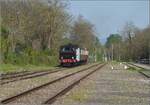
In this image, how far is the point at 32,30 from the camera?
3118 inches

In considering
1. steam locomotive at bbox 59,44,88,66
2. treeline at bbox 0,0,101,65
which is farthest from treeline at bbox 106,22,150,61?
steam locomotive at bbox 59,44,88,66

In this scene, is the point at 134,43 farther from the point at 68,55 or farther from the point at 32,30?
the point at 68,55

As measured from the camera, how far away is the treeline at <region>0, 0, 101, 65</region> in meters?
60.5

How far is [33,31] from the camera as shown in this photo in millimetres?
80500

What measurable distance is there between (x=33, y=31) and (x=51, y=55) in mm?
7722

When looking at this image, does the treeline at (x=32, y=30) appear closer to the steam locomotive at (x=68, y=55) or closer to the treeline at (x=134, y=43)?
the steam locomotive at (x=68, y=55)

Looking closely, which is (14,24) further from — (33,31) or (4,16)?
(33,31)

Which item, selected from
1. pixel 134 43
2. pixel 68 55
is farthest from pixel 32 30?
pixel 134 43

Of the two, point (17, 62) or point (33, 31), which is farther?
point (33, 31)

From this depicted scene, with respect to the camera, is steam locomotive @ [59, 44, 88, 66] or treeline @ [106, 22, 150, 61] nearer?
steam locomotive @ [59, 44, 88, 66]

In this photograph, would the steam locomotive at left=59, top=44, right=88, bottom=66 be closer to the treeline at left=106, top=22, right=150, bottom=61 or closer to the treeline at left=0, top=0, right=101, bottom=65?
the treeline at left=0, top=0, right=101, bottom=65

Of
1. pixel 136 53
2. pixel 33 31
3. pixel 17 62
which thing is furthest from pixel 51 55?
pixel 136 53

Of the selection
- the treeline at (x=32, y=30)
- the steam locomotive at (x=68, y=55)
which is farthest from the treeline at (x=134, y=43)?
the steam locomotive at (x=68, y=55)

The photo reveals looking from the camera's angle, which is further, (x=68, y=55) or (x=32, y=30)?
(x=32, y=30)
